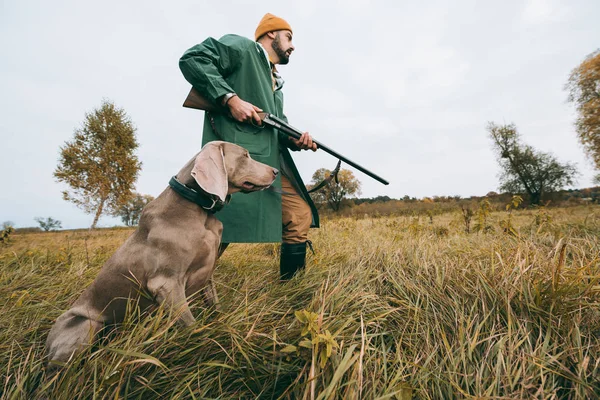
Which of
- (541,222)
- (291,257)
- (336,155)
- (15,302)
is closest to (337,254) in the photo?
(291,257)

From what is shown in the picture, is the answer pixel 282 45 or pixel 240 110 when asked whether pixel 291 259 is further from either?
pixel 282 45

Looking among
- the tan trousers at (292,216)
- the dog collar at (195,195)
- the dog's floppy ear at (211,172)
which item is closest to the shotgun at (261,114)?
the tan trousers at (292,216)

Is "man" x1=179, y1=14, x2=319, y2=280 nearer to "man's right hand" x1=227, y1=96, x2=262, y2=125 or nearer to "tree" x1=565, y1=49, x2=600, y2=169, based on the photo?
"man's right hand" x1=227, y1=96, x2=262, y2=125

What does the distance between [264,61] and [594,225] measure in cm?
500

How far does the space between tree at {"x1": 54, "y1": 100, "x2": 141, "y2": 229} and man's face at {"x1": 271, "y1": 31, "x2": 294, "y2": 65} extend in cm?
2319

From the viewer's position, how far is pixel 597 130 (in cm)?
820

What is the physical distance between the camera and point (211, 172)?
187 cm

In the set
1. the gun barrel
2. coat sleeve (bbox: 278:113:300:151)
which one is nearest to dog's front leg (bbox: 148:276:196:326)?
the gun barrel

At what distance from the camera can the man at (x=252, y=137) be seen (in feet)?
7.84

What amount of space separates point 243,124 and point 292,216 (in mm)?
1068

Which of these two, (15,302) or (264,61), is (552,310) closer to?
(264,61)

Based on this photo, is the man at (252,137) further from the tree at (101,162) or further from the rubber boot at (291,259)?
the tree at (101,162)

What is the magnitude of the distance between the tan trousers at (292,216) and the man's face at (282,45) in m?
1.52

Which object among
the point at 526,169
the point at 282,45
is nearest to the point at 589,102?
the point at 282,45
